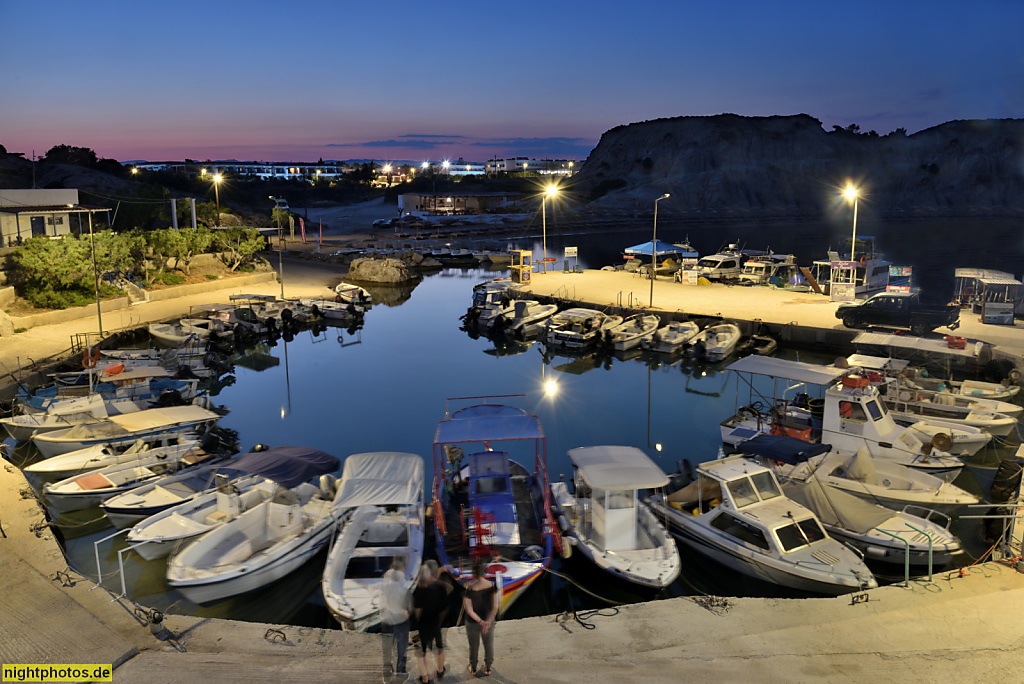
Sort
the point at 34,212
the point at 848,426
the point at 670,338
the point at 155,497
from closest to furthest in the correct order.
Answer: the point at 155,497, the point at 848,426, the point at 670,338, the point at 34,212

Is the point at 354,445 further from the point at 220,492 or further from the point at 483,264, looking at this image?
the point at 483,264

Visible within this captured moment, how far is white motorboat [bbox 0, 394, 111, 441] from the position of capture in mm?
22266

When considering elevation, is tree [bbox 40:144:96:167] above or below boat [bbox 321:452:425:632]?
above

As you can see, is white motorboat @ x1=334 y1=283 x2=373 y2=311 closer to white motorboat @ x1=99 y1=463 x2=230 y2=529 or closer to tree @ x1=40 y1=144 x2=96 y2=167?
white motorboat @ x1=99 y1=463 x2=230 y2=529

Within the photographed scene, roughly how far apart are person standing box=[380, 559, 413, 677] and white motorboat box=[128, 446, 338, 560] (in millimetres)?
7324

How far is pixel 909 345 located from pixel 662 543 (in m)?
16.8

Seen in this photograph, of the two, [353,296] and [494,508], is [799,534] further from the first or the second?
[353,296]

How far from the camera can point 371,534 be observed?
1521 cm

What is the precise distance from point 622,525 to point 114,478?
531 inches

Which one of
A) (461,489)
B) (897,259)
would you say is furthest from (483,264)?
(461,489)

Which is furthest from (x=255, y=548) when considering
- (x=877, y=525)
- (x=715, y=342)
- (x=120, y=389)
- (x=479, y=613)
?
(x=715, y=342)

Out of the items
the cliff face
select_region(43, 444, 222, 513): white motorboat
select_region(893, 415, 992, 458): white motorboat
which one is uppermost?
the cliff face

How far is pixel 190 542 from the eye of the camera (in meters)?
14.8

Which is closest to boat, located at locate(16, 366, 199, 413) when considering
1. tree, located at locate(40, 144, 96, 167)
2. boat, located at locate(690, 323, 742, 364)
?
boat, located at locate(690, 323, 742, 364)
